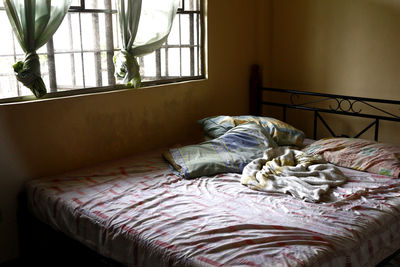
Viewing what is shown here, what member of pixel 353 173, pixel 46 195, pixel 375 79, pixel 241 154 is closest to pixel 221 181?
pixel 241 154

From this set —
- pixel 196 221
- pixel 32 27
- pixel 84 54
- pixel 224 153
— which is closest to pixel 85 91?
pixel 84 54

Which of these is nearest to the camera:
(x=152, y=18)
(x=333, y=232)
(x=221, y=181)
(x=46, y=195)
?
(x=333, y=232)

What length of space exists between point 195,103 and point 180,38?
1.80ft

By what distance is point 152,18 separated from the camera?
330 centimetres

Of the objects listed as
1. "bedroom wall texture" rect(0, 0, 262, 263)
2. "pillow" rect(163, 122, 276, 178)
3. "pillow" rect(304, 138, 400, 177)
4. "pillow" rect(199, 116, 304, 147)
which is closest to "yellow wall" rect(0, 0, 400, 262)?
"bedroom wall texture" rect(0, 0, 262, 263)

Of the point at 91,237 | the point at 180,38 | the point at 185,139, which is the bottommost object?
the point at 91,237

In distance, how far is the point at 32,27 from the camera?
2633 mm

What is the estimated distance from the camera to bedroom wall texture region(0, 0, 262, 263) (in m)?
2.74

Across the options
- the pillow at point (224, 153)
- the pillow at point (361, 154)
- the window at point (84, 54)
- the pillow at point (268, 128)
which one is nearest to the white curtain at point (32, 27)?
the window at point (84, 54)

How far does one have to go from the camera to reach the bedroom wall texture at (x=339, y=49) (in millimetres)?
3557

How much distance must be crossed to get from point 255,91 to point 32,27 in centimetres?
220

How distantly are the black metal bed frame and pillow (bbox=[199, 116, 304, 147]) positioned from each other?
0.47 m

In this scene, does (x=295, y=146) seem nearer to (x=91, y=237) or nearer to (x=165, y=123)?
(x=165, y=123)

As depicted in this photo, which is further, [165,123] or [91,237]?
[165,123]
